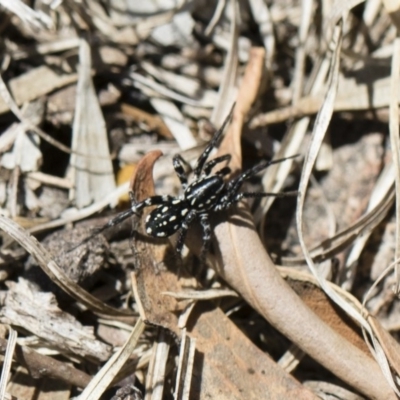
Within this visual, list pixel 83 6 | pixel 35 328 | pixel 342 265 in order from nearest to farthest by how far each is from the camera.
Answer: pixel 35 328, pixel 342 265, pixel 83 6

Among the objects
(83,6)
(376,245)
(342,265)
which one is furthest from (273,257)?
(83,6)

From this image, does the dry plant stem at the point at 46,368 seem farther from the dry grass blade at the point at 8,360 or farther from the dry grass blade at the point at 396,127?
the dry grass blade at the point at 396,127

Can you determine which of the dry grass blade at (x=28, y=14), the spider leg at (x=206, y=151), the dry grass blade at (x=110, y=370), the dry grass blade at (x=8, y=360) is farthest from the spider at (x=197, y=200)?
the dry grass blade at (x=28, y=14)

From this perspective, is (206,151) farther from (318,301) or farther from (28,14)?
(28,14)

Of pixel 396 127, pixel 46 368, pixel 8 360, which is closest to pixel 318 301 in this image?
pixel 396 127

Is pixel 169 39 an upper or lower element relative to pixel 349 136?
upper

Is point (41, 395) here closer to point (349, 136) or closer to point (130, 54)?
point (130, 54)
